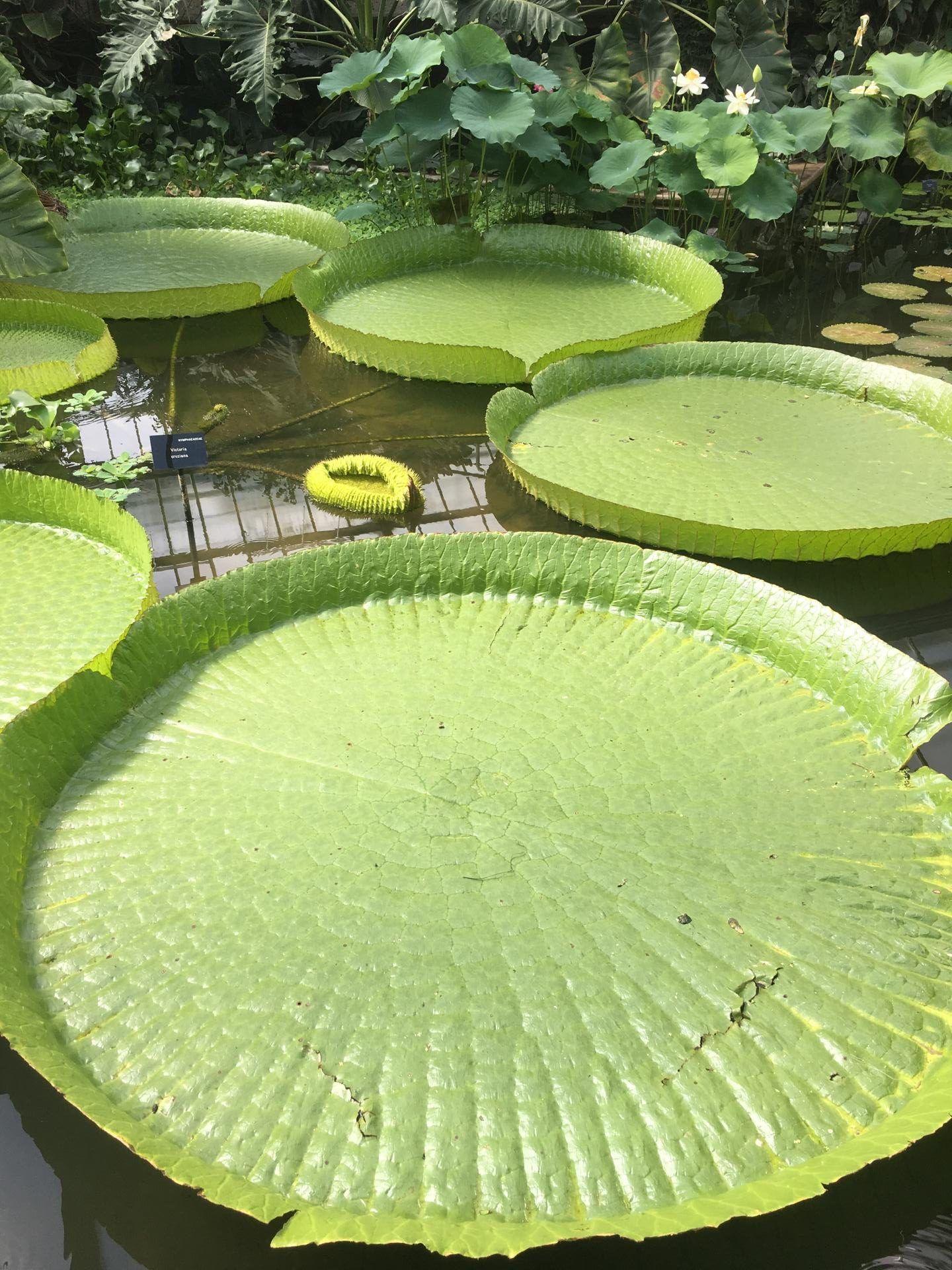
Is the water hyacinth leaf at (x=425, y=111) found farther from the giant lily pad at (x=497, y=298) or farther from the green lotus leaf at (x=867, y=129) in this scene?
the green lotus leaf at (x=867, y=129)

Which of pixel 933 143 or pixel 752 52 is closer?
pixel 933 143

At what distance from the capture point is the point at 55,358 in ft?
11.7

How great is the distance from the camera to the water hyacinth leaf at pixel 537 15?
5.48 metres

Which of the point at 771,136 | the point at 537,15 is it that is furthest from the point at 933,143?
the point at 537,15

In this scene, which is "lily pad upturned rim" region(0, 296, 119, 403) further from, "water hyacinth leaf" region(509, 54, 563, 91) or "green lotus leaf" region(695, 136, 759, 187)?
"green lotus leaf" region(695, 136, 759, 187)

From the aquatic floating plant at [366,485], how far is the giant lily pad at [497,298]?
0.70m

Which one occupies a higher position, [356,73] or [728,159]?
[356,73]

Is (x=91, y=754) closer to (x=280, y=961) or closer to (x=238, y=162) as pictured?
(x=280, y=961)

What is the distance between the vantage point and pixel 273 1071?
1189 mm

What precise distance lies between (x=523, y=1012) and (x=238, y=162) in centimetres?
691

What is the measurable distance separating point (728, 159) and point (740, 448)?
262cm

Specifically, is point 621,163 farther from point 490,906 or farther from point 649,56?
point 490,906

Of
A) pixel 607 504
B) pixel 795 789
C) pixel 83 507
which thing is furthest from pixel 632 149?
pixel 795 789

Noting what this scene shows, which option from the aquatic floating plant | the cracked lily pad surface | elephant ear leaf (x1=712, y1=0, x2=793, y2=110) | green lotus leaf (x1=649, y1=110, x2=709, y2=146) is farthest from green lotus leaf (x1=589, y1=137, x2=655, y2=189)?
the cracked lily pad surface
